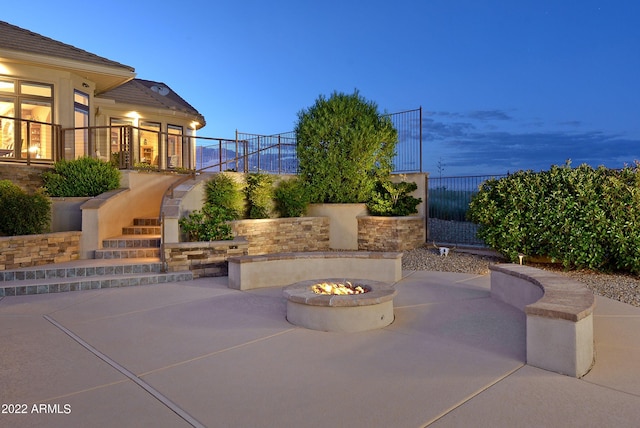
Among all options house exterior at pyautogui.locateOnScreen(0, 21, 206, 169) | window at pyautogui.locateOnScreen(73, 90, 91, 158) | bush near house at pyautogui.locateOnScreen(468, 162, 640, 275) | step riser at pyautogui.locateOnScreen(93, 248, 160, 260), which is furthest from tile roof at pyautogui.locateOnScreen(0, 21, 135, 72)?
bush near house at pyautogui.locateOnScreen(468, 162, 640, 275)

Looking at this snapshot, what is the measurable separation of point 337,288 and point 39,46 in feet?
40.7

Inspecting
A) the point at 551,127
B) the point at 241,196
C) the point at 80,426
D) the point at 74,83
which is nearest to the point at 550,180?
the point at 241,196

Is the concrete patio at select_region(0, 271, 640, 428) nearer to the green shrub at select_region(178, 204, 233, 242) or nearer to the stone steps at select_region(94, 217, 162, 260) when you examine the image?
the stone steps at select_region(94, 217, 162, 260)

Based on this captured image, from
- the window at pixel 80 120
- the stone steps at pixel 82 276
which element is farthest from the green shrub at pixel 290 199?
Result: the window at pixel 80 120

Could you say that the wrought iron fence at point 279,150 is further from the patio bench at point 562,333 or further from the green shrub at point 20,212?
the patio bench at point 562,333

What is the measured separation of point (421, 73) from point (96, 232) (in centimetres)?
2421

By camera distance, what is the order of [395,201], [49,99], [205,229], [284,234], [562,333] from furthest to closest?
[49,99], [395,201], [284,234], [205,229], [562,333]

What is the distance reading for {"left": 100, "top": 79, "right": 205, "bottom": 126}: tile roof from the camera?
1706 cm

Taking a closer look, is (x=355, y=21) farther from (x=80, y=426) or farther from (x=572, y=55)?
(x=80, y=426)

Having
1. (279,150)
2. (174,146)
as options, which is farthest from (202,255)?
(174,146)

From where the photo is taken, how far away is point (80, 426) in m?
2.69

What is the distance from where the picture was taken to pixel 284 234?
37.9 ft

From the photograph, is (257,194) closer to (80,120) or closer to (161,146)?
(161,146)

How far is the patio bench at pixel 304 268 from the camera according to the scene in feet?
23.4
